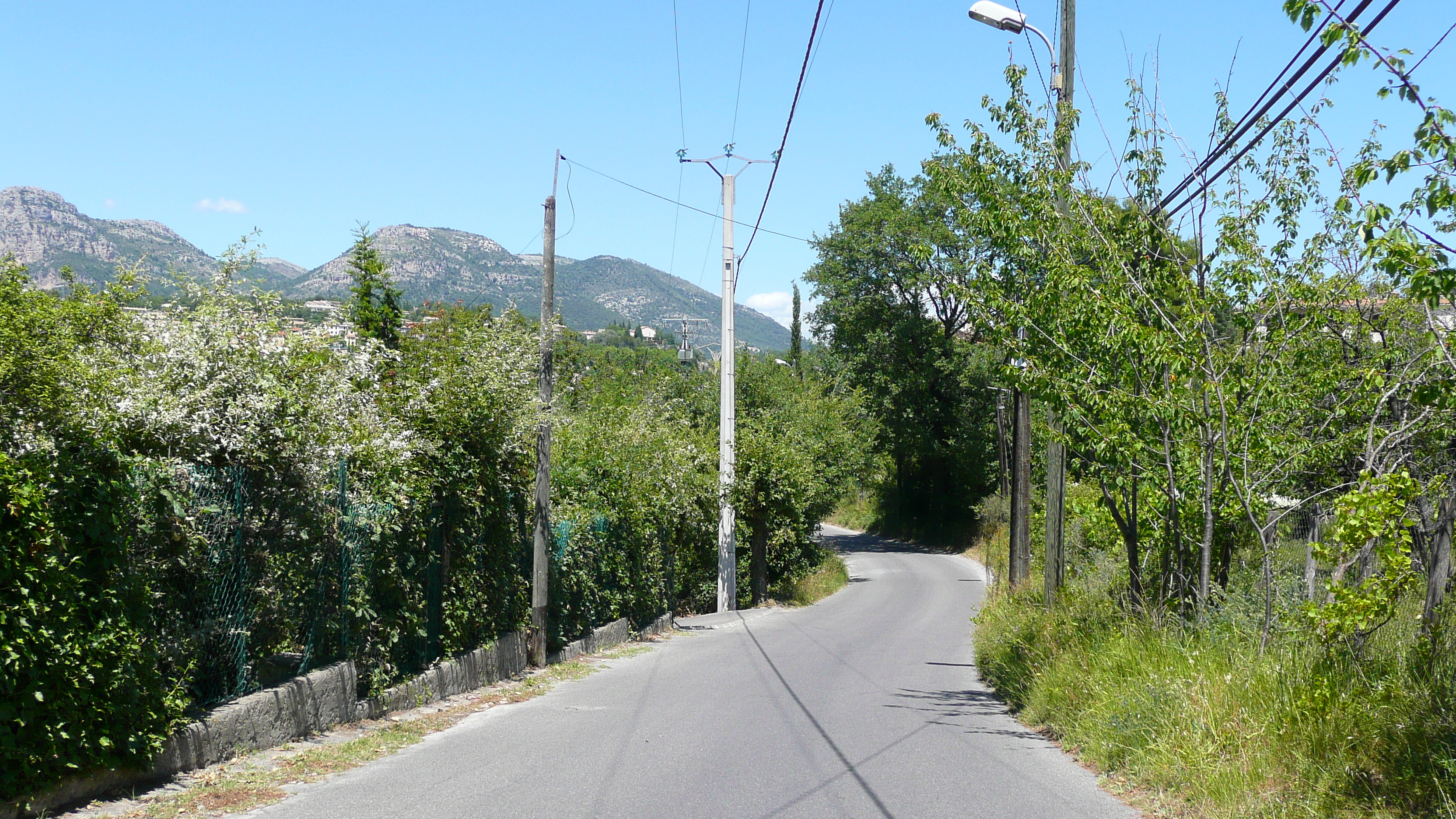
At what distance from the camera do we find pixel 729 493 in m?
23.8

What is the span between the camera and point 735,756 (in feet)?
26.1

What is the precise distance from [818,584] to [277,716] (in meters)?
25.3

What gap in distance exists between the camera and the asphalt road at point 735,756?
645 centimetres

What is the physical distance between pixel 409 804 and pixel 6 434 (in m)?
3.21

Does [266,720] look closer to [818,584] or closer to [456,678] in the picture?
[456,678]

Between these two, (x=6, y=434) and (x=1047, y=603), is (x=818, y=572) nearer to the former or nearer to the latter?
(x=1047, y=603)

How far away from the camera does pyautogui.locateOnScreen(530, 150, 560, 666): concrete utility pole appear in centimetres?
1266

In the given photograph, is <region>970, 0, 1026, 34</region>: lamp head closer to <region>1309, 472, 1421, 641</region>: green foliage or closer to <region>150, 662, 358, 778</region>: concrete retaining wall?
<region>1309, 472, 1421, 641</region>: green foliage

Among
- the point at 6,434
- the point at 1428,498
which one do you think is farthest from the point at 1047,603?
the point at 6,434

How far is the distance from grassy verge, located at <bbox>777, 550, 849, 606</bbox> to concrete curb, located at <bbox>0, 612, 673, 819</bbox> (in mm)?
17991

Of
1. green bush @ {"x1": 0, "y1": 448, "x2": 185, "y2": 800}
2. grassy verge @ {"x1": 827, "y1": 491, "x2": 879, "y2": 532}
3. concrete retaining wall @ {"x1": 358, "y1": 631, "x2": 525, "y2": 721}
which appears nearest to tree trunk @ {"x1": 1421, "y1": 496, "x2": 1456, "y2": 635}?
concrete retaining wall @ {"x1": 358, "y1": 631, "x2": 525, "y2": 721}

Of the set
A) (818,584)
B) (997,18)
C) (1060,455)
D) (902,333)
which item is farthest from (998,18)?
(902,333)

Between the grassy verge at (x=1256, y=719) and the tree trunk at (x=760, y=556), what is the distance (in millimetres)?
18778

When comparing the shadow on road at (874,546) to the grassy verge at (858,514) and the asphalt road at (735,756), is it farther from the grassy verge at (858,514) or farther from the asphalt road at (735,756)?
the asphalt road at (735,756)
